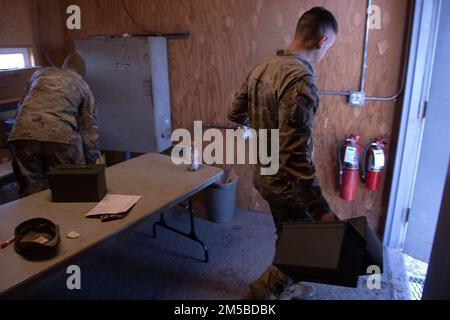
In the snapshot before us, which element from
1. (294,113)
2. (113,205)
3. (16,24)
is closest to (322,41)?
(294,113)

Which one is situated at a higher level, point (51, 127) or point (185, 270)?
point (51, 127)

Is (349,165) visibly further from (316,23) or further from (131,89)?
(131,89)

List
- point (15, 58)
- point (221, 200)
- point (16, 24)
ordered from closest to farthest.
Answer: point (221, 200), point (16, 24), point (15, 58)

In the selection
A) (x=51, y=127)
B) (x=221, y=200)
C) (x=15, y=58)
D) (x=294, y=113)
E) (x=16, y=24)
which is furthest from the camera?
(x=15, y=58)

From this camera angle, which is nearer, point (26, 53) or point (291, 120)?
point (291, 120)

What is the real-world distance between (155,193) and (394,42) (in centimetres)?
199

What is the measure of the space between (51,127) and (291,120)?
5.61 ft

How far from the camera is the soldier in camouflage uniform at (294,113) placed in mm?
1690

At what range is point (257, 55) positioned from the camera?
9.95 feet

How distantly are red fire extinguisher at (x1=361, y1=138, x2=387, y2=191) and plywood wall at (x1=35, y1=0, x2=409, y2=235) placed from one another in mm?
106

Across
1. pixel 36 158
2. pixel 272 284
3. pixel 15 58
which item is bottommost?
pixel 272 284

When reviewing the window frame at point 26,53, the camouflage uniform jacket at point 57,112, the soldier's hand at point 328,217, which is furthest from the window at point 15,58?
the soldier's hand at point 328,217

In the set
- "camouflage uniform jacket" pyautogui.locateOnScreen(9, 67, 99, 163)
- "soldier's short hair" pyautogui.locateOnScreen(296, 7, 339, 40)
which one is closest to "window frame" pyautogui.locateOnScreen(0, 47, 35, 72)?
"camouflage uniform jacket" pyautogui.locateOnScreen(9, 67, 99, 163)

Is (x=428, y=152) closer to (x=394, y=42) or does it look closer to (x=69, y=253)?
(x=394, y=42)
